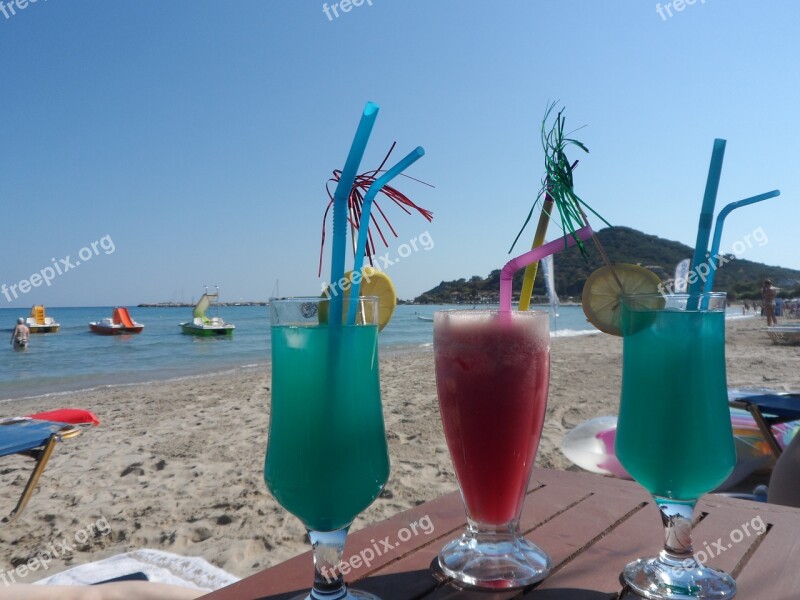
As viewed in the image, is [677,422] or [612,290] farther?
[612,290]

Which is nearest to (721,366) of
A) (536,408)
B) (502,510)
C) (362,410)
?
(536,408)

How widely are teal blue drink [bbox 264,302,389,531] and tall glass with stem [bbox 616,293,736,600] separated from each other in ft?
1.37

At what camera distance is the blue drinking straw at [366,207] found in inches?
31.7

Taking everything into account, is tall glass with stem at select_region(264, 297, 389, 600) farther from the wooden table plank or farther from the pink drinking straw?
the pink drinking straw

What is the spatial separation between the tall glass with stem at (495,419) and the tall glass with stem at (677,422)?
0.15 metres

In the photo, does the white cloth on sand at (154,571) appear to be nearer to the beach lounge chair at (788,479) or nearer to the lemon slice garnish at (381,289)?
the lemon slice garnish at (381,289)

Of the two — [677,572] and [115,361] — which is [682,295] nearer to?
[677,572]

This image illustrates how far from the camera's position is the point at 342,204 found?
0.79 metres

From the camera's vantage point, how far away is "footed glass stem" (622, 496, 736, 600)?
2.73 feet

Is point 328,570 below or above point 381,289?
below

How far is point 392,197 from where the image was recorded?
37.9 inches

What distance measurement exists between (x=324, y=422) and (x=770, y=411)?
2975 millimetres

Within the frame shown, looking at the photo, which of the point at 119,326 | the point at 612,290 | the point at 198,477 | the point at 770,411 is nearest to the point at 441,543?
the point at 612,290

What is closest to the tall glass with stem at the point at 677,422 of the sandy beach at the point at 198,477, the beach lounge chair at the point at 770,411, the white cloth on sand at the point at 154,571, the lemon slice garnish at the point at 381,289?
the lemon slice garnish at the point at 381,289
